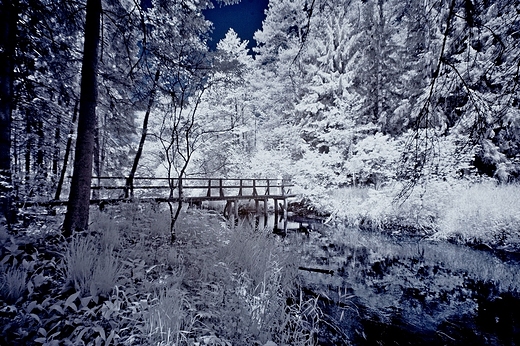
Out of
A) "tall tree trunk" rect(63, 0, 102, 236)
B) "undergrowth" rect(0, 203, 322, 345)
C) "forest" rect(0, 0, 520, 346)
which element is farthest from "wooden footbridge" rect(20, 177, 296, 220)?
"undergrowth" rect(0, 203, 322, 345)

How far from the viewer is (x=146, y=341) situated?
7.62 feet

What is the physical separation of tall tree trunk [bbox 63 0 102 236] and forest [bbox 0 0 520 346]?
0.03 meters

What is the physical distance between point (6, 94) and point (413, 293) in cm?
1000

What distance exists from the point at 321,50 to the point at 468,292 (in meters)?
17.3

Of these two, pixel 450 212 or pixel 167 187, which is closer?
pixel 167 187

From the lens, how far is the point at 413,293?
5.69m

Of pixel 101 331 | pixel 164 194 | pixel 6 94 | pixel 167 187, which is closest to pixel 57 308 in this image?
pixel 101 331

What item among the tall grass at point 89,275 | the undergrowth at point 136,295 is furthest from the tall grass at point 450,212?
the tall grass at point 89,275

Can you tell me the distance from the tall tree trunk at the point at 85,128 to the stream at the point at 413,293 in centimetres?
484

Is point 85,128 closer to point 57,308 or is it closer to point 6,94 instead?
point 6,94

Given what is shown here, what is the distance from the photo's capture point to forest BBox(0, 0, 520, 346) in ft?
7.90

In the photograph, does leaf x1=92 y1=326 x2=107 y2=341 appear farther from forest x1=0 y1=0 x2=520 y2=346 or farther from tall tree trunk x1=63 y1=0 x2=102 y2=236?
tall tree trunk x1=63 y1=0 x2=102 y2=236

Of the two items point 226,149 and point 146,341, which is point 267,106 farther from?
point 146,341

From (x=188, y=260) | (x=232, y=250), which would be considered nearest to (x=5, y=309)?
(x=188, y=260)
